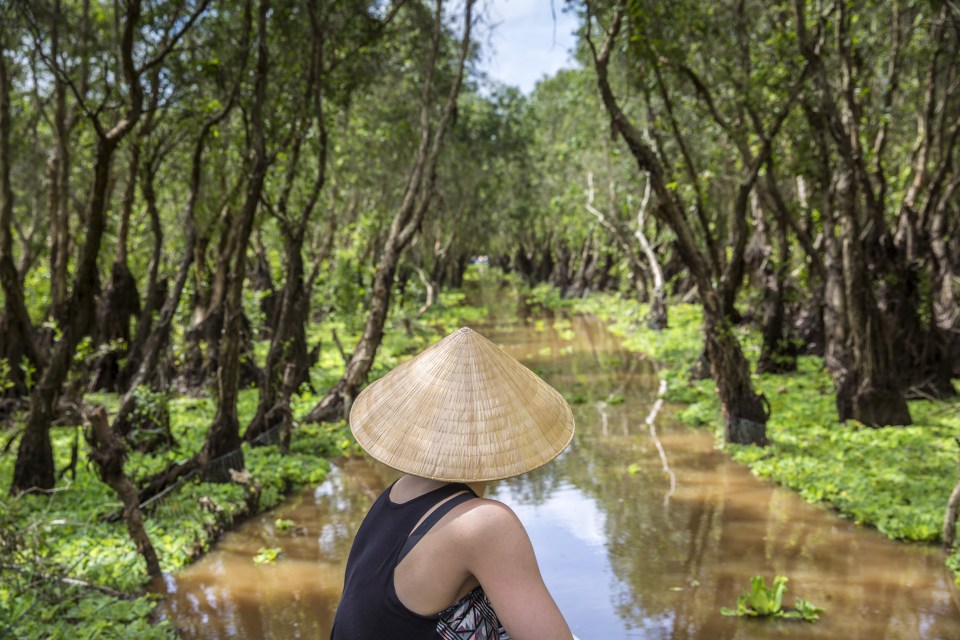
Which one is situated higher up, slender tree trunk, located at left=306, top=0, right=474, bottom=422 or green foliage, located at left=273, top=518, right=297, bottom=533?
slender tree trunk, located at left=306, top=0, right=474, bottom=422

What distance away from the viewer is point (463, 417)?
7.02 feet

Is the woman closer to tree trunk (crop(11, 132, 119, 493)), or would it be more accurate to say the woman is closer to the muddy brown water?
the muddy brown water

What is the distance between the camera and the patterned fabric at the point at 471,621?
77.0 inches

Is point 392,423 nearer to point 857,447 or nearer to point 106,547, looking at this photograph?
point 106,547

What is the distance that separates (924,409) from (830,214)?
2.75 meters

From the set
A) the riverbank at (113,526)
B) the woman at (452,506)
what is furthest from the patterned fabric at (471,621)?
the riverbank at (113,526)

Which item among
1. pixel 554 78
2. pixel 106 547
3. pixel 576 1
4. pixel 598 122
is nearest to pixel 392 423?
pixel 106 547

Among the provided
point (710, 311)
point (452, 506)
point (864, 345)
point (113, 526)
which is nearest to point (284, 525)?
point (113, 526)

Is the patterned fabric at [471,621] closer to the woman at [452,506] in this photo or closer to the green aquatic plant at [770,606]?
the woman at [452,506]

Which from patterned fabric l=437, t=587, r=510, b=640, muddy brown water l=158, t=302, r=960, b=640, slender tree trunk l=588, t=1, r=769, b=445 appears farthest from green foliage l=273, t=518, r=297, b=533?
patterned fabric l=437, t=587, r=510, b=640

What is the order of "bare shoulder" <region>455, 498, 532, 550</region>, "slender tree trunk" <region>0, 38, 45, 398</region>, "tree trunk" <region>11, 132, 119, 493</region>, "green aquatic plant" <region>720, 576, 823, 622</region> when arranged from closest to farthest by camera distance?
1. "bare shoulder" <region>455, 498, 532, 550</region>
2. "green aquatic plant" <region>720, 576, 823, 622</region>
3. "tree trunk" <region>11, 132, 119, 493</region>
4. "slender tree trunk" <region>0, 38, 45, 398</region>

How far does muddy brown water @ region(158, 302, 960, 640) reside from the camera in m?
5.89

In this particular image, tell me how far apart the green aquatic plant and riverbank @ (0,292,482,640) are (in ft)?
12.7

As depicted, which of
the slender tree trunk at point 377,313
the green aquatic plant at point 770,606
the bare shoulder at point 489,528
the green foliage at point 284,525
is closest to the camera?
the bare shoulder at point 489,528
